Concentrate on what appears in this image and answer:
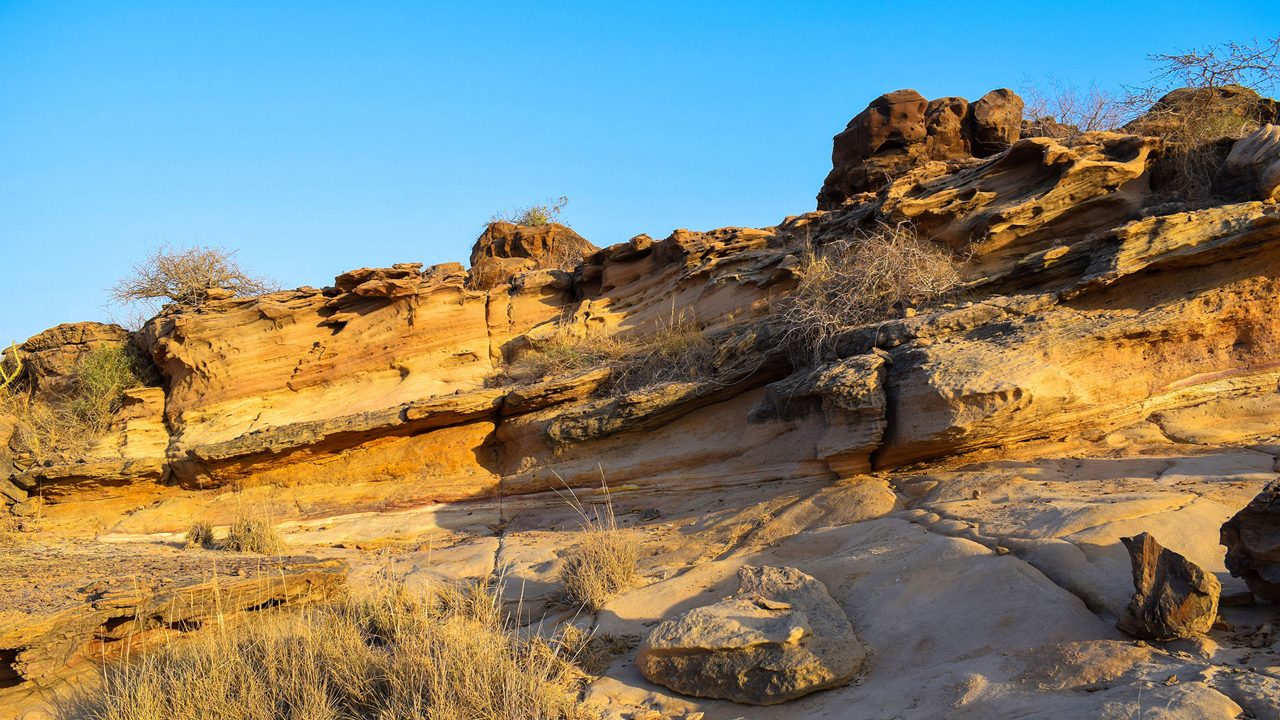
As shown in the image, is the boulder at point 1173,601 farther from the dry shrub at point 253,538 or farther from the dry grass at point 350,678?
the dry shrub at point 253,538

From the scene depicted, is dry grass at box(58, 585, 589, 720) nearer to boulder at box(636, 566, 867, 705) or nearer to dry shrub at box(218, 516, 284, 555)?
boulder at box(636, 566, 867, 705)

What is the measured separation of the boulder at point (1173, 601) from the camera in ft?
11.9

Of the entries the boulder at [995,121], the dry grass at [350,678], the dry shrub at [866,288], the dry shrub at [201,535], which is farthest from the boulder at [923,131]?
the dry shrub at [201,535]

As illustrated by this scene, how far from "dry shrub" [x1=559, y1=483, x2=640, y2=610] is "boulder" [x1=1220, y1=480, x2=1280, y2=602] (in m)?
3.59

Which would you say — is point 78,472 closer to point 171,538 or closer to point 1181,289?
Result: point 171,538

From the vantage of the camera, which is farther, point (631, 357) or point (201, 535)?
point (631, 357)

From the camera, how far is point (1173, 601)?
3639 millimetres

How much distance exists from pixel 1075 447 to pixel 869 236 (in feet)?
12.4

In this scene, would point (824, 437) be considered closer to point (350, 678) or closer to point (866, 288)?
point (866, 288)

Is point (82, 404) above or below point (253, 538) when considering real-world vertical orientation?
above

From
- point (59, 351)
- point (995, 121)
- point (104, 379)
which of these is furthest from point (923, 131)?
point (59, 351)

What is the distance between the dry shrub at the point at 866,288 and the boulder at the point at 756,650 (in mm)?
4020

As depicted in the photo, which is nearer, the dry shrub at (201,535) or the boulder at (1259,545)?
the boulder at (1259,545)

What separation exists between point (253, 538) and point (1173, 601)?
7778mm
